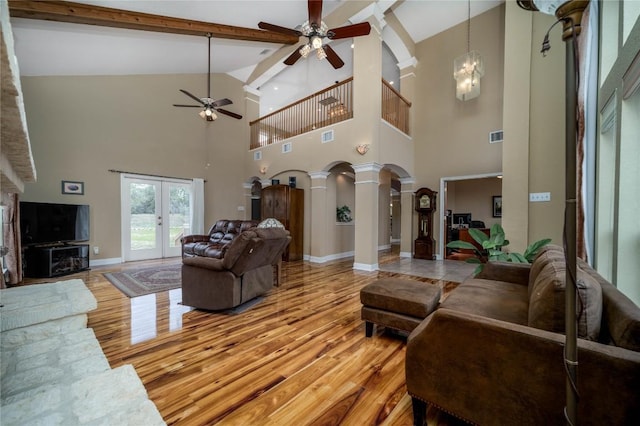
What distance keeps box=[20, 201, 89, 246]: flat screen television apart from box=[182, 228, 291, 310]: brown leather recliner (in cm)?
365

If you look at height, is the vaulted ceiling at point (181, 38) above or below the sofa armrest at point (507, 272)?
above

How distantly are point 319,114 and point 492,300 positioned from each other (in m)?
5.76

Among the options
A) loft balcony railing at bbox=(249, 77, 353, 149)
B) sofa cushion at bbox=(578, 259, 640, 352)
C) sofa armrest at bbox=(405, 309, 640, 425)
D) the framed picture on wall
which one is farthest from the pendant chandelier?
sofa armrest at bbox=(405, 309, 640, 425)

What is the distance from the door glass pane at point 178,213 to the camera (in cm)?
653

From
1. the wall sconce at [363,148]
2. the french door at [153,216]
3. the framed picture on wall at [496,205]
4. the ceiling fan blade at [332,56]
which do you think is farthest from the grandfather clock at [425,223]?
the french door at [153,216]

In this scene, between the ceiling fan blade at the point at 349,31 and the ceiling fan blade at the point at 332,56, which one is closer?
the ceiling fan blade at the point at 349,31

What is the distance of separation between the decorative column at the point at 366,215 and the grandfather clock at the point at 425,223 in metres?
1.94

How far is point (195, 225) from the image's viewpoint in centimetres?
664

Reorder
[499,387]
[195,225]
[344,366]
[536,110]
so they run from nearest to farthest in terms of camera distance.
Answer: [499,387], [344,366], [536,110], [195,225]

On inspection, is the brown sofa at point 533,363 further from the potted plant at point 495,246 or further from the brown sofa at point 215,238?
the brown sofa at point 215,238

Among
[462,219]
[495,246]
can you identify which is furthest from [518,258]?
[462,219]

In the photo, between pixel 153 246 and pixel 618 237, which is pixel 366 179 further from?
pixel 153 246

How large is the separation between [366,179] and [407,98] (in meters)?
3.16

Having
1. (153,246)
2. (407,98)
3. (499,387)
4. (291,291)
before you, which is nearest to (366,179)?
(291,291)
